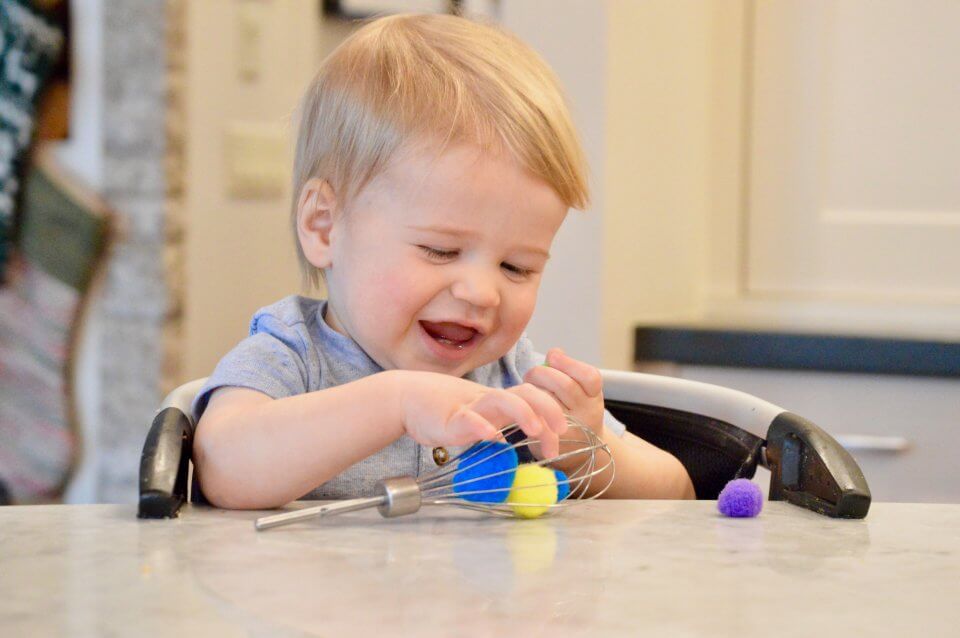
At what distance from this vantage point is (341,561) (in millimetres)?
560

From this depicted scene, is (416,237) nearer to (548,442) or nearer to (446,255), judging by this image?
(446,255)

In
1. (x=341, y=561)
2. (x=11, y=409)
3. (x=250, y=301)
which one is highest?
(x=341, y=561)

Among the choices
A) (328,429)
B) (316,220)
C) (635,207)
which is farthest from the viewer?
(635,207)

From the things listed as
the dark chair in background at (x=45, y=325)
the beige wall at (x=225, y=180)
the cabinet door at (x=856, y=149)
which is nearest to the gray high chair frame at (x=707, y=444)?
Result: the cabinet door at (x=856, y=149)

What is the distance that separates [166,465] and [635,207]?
1.13m

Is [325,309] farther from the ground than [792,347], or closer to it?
farther from the ground

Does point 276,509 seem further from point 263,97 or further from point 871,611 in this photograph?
point 263,97

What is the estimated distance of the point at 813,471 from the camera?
752mm

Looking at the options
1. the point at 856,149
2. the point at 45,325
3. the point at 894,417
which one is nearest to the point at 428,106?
the point at 894,417

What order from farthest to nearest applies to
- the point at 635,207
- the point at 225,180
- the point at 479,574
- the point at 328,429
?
the point at 225,180, the point at 635,207, the point at 328,429, the point at 479,574

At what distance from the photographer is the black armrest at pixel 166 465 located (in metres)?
0.67

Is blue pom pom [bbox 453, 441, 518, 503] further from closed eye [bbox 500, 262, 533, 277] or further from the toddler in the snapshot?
closed eye [bbox 500, 262, 533, 277]

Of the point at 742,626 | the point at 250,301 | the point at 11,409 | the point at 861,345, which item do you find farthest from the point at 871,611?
the point at 11,409

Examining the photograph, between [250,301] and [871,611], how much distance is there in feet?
7.23
